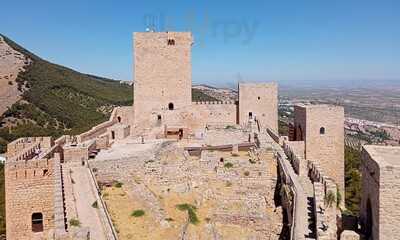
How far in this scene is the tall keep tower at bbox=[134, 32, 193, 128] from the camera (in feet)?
70.4

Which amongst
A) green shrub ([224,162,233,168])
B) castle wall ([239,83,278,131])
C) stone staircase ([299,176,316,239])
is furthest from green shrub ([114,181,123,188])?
castle wall ([239,83,278,131])

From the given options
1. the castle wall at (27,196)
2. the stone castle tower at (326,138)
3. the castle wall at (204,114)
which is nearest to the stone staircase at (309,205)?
the stone castle tower at (326,138)

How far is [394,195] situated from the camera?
22.4 feet

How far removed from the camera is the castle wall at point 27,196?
11430mm

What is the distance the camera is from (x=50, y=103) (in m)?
45.5

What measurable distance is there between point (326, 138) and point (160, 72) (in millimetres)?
9078

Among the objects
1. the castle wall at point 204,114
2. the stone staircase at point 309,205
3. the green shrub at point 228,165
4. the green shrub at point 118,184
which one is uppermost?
the castle wall at point 204,114

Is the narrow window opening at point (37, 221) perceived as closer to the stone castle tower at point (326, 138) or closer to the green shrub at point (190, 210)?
the green shrub at point (190, 210)

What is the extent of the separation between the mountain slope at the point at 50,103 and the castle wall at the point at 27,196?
20.1 metres

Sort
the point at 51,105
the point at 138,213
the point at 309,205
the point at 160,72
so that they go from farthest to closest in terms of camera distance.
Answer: the point at 51,105
the point at 160,72
the point at 138,213
the point at 309,205

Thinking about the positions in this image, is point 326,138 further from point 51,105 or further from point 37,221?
point 51,105

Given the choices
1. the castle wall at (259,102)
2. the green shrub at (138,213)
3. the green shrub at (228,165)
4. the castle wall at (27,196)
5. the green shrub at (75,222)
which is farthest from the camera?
the castle wall at (259,102)

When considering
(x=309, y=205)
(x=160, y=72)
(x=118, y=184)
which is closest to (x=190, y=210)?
(x=118, y=184)

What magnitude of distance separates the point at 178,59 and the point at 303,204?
13.6 metres
